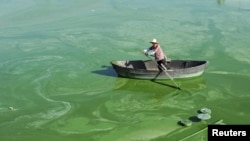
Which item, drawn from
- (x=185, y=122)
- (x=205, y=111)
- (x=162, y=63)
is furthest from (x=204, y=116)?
(x=162, y=63)

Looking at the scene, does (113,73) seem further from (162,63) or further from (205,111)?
(205,111)

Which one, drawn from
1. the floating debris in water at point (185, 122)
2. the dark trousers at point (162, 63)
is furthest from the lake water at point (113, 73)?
the dark trousers at point (162, 63)

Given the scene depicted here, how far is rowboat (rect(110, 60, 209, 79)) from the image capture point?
26.2 ft

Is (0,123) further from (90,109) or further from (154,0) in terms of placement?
(154,0)

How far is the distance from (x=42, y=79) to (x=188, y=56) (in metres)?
3.30

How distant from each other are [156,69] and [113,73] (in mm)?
919

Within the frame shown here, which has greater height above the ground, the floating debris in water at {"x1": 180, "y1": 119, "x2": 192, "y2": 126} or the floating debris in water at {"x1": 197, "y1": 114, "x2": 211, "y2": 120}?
the floating debris in water at {"x1": 197, "y1": 114, "x2": 211, "y2": 120}

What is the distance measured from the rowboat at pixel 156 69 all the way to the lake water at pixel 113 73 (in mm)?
143

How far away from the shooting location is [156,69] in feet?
27.5

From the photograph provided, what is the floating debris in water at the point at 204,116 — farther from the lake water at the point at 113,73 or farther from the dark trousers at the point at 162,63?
the dark trousers at the point at 162,63

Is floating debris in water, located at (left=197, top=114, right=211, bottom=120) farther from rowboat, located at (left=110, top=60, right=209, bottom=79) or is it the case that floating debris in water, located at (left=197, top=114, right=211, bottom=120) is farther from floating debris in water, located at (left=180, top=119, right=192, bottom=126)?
rowboat, located at (left=110, top=60, right=209, bottom=79)

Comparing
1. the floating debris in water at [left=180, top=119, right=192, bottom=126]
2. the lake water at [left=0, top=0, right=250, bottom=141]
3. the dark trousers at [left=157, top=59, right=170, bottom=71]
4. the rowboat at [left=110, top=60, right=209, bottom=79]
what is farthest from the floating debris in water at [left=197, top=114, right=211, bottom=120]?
the dark trousers at [left=157, top=59, right=170, bottom=71]

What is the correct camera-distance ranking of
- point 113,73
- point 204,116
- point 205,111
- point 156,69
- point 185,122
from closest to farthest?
point 185,122 → point 204,116 → point 205,111 → point 156,69 → point 113,73

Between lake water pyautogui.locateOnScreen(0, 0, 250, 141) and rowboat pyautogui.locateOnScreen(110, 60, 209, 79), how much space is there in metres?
0.14
